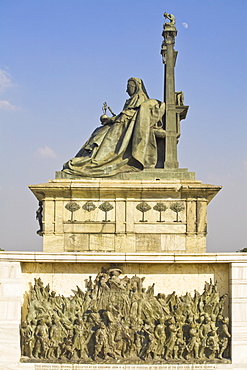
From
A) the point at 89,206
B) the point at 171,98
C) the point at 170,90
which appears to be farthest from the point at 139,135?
the point at 89,206

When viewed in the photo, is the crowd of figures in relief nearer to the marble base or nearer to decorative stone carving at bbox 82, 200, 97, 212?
the marble base

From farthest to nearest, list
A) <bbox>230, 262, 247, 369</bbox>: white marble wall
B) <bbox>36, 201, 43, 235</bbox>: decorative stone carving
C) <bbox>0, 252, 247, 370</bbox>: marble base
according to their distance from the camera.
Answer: <bbox>36, 201, 43, 235</bbox>: decorative stone carving
<bbox>230, 262, 247, 369</bbox>: white marble wall
<bbox>0, 252, 247, 370</bbox>: marble base

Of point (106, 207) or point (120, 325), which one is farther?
point (106, 207)

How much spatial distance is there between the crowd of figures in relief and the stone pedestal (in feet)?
3.88

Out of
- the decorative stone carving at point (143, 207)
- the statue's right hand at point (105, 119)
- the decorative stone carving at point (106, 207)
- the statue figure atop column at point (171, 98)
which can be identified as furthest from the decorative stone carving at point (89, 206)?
the statue's right hand at point (105, 119)

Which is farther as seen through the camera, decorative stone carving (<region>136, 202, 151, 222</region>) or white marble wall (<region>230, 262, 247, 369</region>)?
decorative stone carving (<region>136, 202, 151, 222</region>)

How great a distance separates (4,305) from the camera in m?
15.1

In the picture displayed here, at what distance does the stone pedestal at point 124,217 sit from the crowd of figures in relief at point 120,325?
118cm

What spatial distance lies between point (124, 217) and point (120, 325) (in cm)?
282

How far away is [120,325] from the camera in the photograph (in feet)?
48.9

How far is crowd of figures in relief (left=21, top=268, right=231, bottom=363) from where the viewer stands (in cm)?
1488

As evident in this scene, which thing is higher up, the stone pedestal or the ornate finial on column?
the ornate finial on column

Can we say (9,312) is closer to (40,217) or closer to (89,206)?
(40,217)

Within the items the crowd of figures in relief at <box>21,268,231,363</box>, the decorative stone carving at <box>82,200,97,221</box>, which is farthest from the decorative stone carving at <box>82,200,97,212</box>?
the crowd of figures in relief at <box>21,268,231,363</box>
